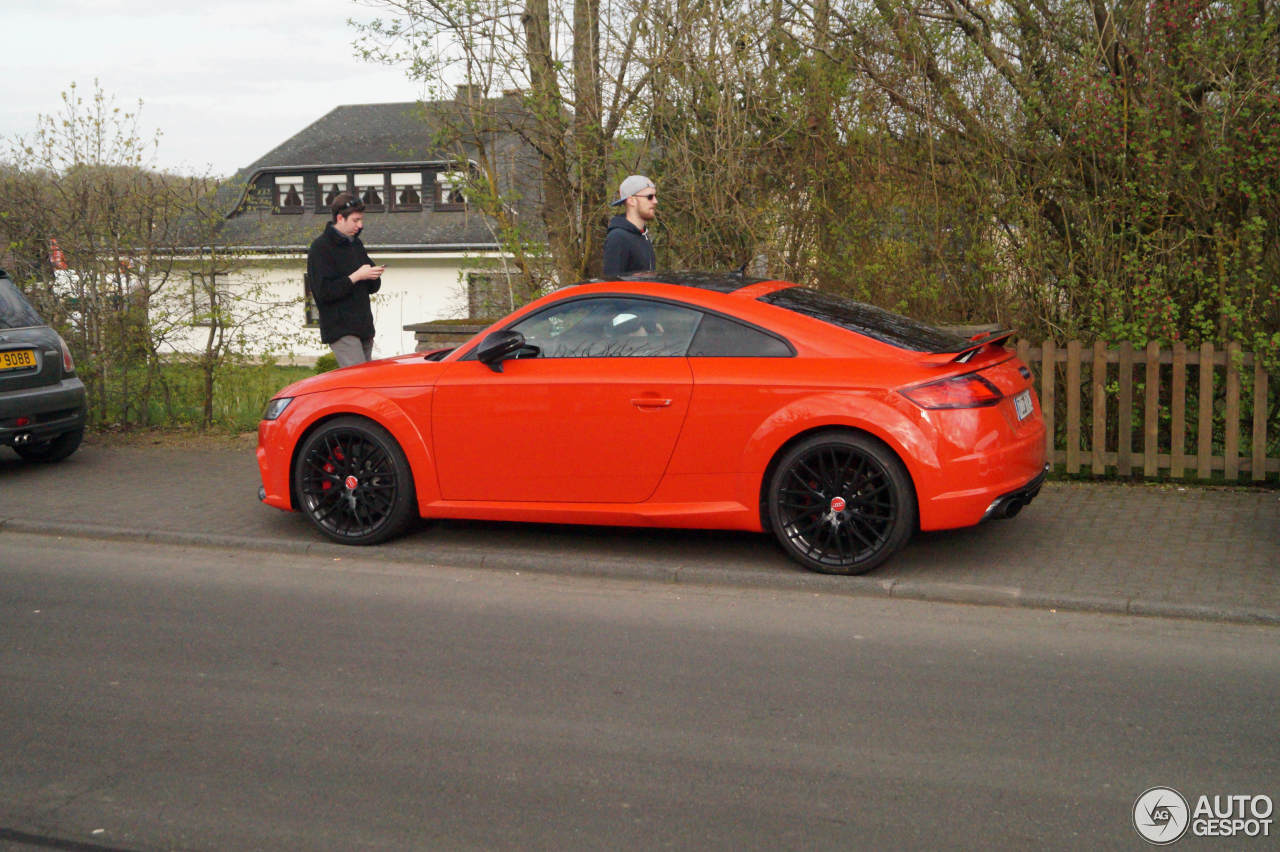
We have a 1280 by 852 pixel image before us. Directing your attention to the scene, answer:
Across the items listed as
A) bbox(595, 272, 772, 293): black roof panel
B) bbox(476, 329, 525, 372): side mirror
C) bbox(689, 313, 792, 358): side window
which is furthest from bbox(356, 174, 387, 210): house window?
bbox(689, 313, 792, 358): side window

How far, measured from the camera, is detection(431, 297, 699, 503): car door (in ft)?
23.0

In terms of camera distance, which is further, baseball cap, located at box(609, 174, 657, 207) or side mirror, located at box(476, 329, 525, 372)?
baseball cap, located at box(609, 174, 657, 207)

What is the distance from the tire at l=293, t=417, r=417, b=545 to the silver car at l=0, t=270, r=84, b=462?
3.90m

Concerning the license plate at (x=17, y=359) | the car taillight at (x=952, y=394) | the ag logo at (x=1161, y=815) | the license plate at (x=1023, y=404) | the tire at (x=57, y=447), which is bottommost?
the ag logo at (x=1161, y=815)

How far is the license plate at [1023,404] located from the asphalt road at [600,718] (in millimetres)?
1228

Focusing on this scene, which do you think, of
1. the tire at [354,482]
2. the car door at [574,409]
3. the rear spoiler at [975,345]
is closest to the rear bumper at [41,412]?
the tire at [354,482]

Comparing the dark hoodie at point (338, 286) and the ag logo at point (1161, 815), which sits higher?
the dark hoodie at point (338, 286)

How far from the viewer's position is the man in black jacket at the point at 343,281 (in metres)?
9.45

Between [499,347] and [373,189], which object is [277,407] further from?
[373,189]

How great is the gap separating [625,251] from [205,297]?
5.67 meters

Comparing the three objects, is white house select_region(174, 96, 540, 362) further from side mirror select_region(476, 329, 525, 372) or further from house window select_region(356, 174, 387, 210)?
side mirror select_region(476, 329, 525, 372)

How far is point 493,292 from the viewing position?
12648 millimetres

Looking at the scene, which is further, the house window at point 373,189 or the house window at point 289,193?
the house window at point 289,193

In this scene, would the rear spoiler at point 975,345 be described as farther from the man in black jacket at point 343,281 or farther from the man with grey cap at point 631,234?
the man in black jacket at point 343,281
